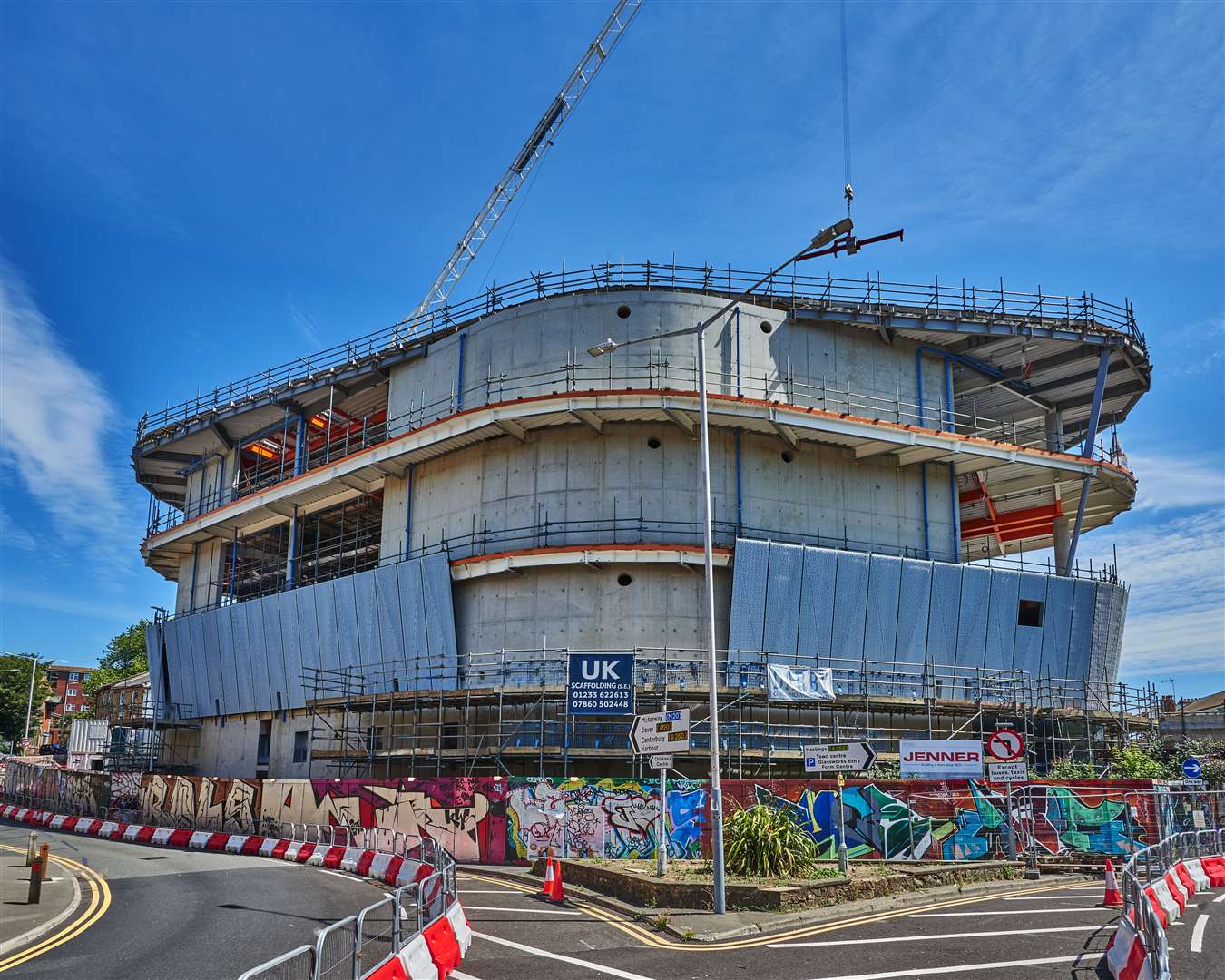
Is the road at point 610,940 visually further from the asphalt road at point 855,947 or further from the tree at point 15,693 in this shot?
the tree at point 15,693

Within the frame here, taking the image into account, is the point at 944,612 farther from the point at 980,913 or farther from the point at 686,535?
the point at 980,913

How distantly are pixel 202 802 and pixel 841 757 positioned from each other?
73.0 ft

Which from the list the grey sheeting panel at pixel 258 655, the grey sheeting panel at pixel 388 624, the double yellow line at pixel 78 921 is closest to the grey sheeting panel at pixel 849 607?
the grey sheeting panel at pixel 388 624

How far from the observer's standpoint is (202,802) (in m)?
33.6

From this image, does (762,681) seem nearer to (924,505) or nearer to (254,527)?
(924,505)

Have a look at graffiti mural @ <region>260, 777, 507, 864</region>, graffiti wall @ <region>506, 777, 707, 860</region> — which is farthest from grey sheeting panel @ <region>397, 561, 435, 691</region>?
graffiti wall @ <region>506, 777, 707, 860</region>

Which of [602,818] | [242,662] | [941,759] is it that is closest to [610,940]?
[602,818]

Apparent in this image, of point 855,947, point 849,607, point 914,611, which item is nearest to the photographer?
point 855,947

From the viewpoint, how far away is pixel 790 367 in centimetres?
3575

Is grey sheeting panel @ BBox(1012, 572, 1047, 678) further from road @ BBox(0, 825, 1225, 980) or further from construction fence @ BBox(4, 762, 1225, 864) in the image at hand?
road @ BBox(0, 825, 1225, 980)

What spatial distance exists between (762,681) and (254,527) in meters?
25.8

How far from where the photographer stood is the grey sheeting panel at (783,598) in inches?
1265

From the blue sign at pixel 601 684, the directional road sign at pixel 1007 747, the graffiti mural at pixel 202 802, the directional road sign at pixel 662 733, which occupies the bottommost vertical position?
the graffiti mural at pixel 202 802

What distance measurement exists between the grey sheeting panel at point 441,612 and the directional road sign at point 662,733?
14593 mm
